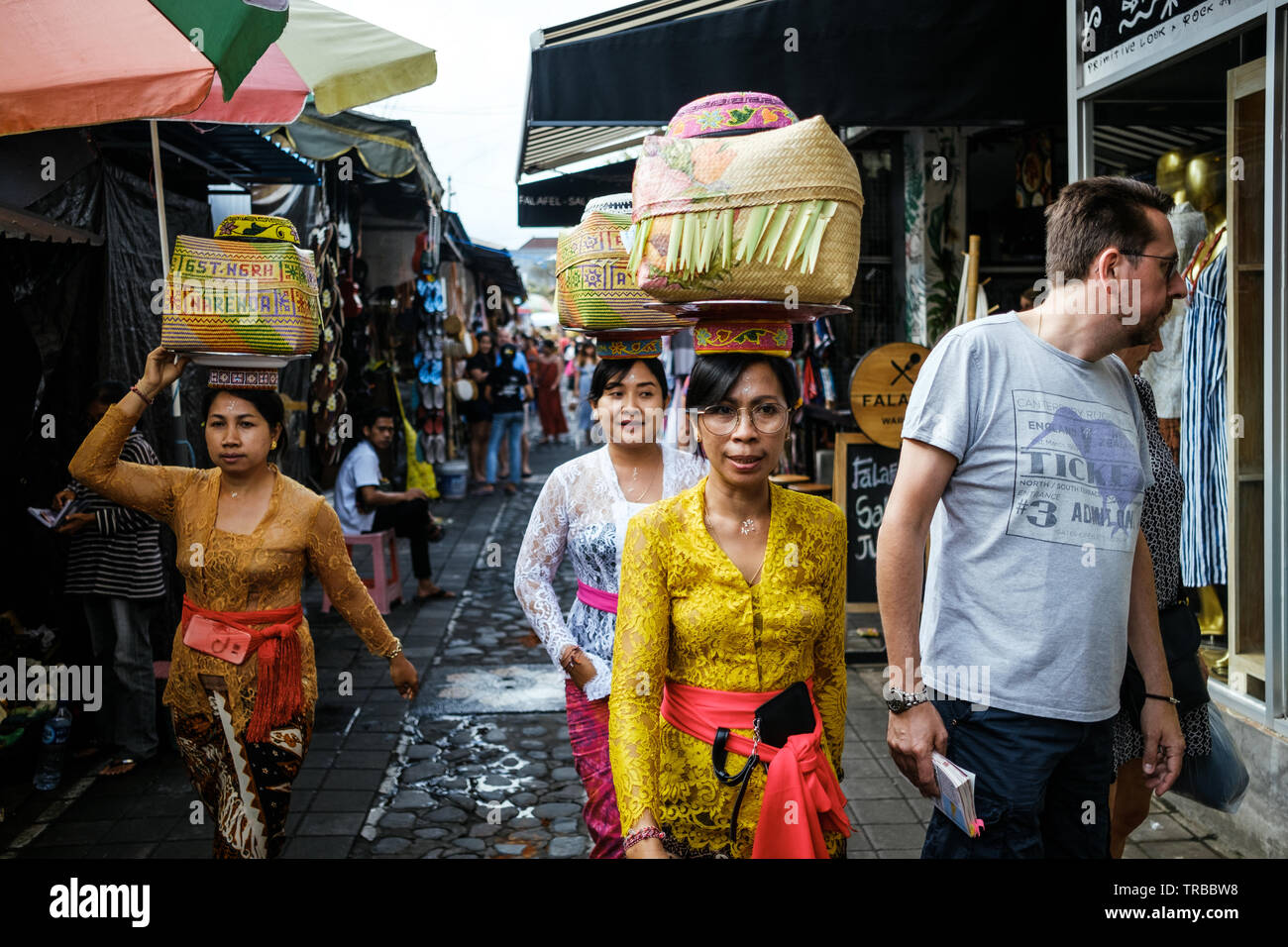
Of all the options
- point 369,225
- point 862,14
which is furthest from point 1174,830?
point 369,225

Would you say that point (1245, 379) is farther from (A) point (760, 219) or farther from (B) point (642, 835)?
(B) point (642, 835)

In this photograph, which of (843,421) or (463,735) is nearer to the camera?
(463,735)

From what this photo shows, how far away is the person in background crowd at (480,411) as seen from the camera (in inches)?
557

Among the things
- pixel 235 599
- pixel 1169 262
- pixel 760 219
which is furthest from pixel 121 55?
pixel 1169 262

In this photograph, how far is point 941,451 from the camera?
8.23 ft

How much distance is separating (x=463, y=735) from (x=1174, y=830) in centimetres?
351

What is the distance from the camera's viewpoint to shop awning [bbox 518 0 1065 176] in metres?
5.29

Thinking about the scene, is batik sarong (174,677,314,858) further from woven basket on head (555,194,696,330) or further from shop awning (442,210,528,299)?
shop awning (442,210,528,299)

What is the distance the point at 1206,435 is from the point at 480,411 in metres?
10.7

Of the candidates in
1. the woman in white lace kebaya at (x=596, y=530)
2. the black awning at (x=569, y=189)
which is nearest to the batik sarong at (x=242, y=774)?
the woman in white lace kebaya at (x=596, y=530)

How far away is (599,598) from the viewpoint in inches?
137

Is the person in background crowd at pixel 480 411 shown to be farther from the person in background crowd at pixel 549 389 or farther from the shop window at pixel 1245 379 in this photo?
the shop window at pixel 1245 379

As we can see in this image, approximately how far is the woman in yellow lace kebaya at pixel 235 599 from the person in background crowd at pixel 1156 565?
93.5 inches
